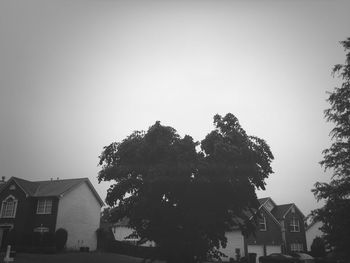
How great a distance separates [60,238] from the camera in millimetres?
38812

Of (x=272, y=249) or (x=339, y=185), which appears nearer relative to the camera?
(x=339, y=185)

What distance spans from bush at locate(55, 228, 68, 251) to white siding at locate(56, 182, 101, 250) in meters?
2.58

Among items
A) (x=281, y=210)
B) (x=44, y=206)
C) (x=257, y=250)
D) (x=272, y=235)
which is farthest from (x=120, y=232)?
(x=281, y=210)

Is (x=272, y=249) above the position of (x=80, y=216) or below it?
below

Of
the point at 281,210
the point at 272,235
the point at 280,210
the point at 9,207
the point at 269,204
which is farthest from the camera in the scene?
the point at 269,204

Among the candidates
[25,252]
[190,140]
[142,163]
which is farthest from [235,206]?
[25,252]

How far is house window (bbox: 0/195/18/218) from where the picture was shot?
143 feet

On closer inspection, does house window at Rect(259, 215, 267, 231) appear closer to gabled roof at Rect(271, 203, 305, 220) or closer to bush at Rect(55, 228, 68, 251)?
gabled roof at Rect(271, 203, 305, 220)

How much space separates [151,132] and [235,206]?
9.06m

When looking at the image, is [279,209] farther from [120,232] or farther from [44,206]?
[44,206]

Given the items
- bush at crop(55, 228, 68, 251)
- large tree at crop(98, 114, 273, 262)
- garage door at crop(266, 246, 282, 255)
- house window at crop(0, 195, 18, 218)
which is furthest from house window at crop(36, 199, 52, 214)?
garage door at crop(266, 246, 282, 255)

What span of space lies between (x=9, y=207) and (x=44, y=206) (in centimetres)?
490

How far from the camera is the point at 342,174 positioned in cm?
2231

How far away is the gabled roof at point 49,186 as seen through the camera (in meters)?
43.6
